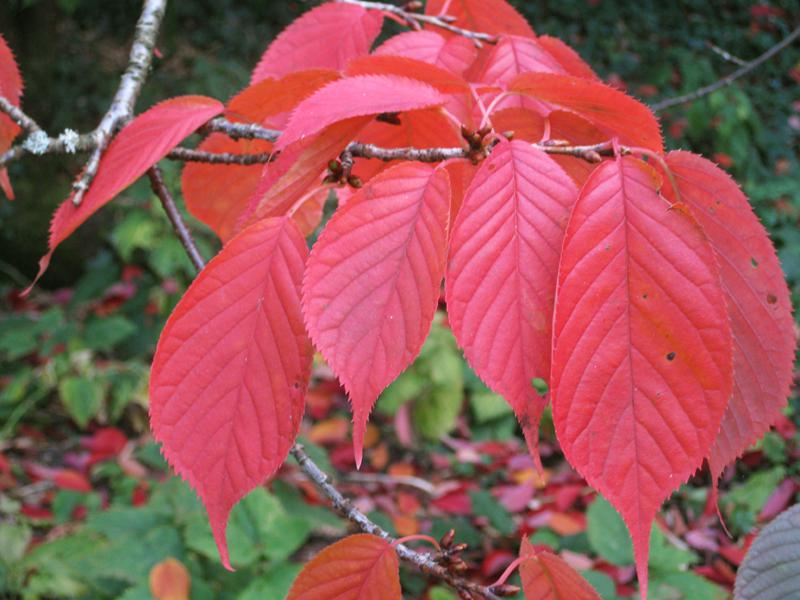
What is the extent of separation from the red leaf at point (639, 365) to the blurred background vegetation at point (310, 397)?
3.42ft

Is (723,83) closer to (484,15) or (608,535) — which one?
(484,15)

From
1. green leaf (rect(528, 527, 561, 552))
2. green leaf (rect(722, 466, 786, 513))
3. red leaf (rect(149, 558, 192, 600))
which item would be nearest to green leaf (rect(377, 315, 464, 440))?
green leaf (rect(528, 527, 561, 552))

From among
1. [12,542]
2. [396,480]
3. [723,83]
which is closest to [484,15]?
[723,83]

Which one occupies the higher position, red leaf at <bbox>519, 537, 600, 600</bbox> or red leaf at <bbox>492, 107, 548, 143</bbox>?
red leaf at <bbox>492, 107, 548, 143</bbox>

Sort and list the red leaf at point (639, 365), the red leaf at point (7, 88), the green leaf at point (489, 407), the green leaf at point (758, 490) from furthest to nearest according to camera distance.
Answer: the green leaf at point (489, 407)
the green leaf at point (758, 490)
the red leaf at point (7, 88)
the red leaf at point (639, 365)

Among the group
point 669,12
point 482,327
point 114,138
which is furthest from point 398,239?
point 669,12

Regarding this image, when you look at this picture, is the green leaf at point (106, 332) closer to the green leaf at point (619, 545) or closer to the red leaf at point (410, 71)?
the green leaf at point (619, 545)

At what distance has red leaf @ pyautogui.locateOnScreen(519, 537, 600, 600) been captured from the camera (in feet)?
1.59

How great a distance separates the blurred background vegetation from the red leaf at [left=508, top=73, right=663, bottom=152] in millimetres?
1059

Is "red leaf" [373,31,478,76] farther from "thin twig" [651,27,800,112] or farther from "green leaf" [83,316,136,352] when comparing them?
"green leaf" [83,316,136,352]

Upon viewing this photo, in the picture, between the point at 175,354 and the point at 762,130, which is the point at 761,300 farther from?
the point at 762,130

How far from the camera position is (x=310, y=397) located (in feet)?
8.95

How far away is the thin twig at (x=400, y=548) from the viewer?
533 millimetres

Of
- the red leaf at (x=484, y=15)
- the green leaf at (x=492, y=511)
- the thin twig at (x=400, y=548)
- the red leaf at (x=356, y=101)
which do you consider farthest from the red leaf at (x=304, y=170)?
the green leaf at (x=492, y=511)
